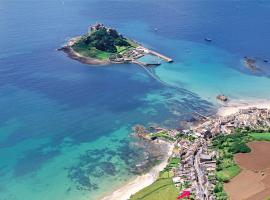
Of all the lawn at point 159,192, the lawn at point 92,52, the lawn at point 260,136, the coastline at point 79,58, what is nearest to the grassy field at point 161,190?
the lawn at point 159,192

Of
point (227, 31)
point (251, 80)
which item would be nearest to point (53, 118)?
point (251, 80)

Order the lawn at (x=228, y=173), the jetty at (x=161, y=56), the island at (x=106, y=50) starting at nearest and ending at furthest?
the lawn at (x=228, y=173)
the island at (x=106, y=50)
the jetty at (x=161, y=56)

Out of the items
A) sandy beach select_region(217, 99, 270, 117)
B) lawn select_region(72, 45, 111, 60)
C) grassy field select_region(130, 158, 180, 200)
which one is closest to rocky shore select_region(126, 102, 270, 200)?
sandy beach select_region(217, 99, 270, 117)

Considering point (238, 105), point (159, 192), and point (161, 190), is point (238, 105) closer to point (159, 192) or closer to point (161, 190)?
point (161, 190)

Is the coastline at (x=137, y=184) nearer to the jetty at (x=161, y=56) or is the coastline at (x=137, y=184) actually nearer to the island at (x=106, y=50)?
the island at (x=106, y=50)

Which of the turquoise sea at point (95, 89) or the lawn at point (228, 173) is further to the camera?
the turquoise sea at point (95, 89)

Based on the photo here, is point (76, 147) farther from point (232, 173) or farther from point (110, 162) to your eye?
point (232, 173)

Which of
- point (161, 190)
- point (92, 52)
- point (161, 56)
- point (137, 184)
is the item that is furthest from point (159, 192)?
point (92, 52)
